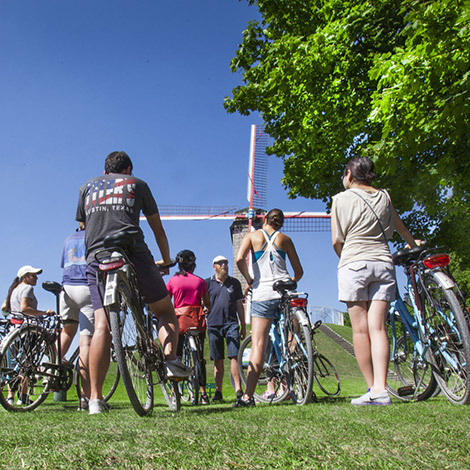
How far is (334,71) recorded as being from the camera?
10.3 m

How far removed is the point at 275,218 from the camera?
17.5ft

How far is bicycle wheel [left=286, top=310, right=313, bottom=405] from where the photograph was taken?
4605mm

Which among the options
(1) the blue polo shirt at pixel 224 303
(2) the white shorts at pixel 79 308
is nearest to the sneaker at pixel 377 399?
(2) the white shorts at pixel 79 308

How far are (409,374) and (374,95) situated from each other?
452 cm

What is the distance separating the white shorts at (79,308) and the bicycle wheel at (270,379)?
1781mm

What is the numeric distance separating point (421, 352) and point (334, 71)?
7.25m

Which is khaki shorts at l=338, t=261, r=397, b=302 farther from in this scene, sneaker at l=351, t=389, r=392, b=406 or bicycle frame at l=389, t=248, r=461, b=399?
sneaker at l=351, t=389, r=392, b=406

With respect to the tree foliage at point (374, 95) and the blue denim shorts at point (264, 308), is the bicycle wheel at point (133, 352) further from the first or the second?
the tree foliage at point (374, 95)

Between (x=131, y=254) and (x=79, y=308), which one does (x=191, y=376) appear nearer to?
(x=79, y=308)

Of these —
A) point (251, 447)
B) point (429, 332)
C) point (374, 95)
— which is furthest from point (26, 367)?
point (374, 95)

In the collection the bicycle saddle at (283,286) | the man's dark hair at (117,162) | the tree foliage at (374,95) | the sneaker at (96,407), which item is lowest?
the sneaker at (96,407)

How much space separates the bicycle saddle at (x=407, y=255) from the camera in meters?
4.31

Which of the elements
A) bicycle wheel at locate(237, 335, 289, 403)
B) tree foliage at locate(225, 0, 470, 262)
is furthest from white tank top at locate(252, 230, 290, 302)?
tree foliage at locate(225, 0, 470, 262)

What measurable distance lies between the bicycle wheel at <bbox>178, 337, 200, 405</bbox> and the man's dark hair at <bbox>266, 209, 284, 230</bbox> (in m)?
2.38
